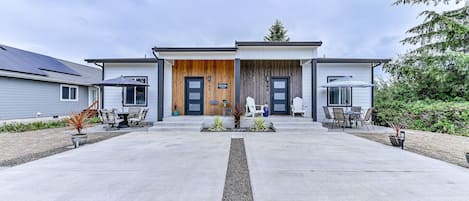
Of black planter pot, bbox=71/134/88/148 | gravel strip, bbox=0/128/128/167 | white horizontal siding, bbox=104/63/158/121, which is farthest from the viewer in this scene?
white horizontal siding, bbox=104/63/158/121

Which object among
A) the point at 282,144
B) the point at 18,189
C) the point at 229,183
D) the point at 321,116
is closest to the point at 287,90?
the point at 321,116

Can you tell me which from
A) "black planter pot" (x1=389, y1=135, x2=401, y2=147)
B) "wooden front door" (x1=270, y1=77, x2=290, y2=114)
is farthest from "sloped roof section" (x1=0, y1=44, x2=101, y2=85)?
"black planter pot" (x1=389, y1=135, x2=401, y2=147)

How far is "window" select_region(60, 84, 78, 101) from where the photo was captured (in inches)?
494

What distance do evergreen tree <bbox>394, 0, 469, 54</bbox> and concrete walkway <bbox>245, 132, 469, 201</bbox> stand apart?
9.18 meters

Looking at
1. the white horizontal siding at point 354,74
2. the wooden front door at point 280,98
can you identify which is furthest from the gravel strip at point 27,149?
the white horizontal siding at point 354,74

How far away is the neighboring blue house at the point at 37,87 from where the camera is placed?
9.77 meters

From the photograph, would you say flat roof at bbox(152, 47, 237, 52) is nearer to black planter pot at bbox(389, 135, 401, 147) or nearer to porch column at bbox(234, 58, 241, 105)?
porch column at bbox(234, 58, 241, 105)

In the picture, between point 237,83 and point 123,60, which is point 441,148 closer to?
point 237,83

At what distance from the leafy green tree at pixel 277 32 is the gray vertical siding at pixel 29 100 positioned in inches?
806

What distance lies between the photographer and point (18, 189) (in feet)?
9.18

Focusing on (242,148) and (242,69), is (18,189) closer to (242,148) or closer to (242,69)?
(242,148)

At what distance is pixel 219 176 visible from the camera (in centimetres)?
331

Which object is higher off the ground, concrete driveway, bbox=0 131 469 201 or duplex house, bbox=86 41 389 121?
duplex house, bbox=86 41 389 121

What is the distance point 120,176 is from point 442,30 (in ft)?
47.9
